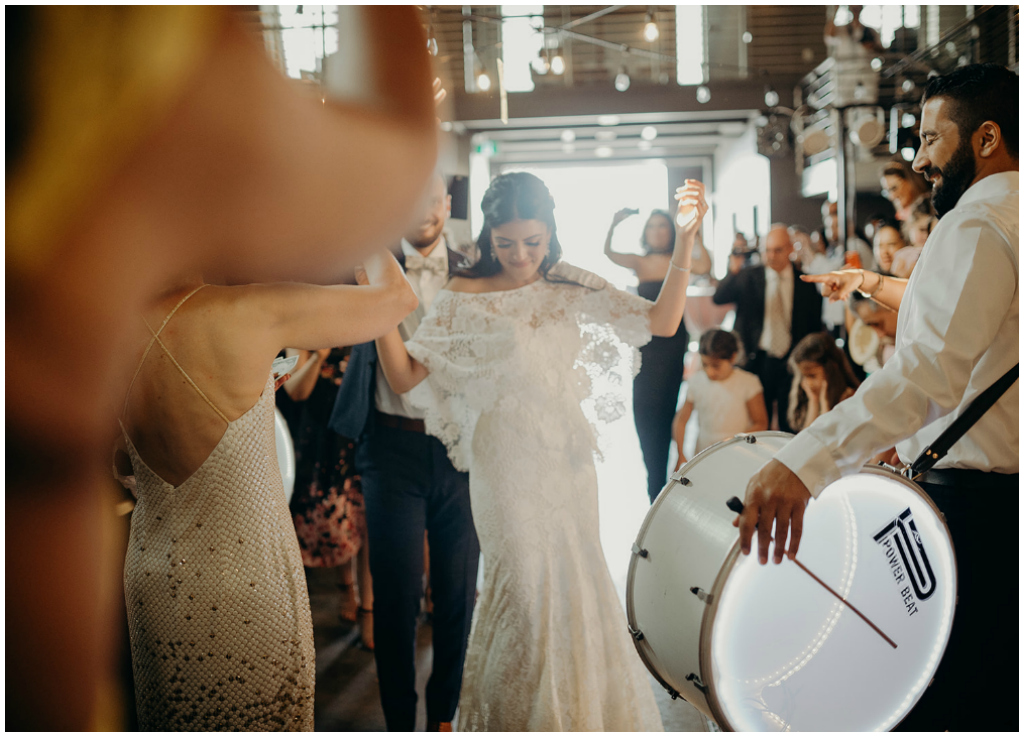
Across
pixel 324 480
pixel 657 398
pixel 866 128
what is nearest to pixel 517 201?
pixel 324 480

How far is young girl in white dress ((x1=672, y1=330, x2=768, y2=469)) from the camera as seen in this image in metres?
3.93

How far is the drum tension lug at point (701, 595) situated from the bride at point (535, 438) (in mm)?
591

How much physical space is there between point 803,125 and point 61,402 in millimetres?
11317

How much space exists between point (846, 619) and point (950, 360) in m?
0.59

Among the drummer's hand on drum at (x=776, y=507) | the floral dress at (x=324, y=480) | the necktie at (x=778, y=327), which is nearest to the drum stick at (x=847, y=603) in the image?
the drummer's hand on drum at (x=776, y=507)

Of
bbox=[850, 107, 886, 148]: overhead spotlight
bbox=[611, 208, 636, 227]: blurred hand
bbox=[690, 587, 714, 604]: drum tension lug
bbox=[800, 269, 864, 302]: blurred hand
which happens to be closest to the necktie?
bbox=[611, 208, 636, 227]: blurred hand

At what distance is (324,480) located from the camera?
3.10m

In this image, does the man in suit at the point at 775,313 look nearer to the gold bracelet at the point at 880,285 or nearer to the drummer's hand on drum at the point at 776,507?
the gold bracelet at the point at 880,285

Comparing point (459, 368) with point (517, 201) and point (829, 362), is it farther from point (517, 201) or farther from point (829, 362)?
point (829, 362)

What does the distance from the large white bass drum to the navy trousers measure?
32.5 inches

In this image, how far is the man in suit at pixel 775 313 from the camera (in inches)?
191

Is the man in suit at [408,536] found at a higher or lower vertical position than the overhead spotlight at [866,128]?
lower

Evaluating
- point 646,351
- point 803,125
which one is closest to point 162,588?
point 646,351

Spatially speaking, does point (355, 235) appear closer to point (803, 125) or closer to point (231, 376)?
point (231, 376)
